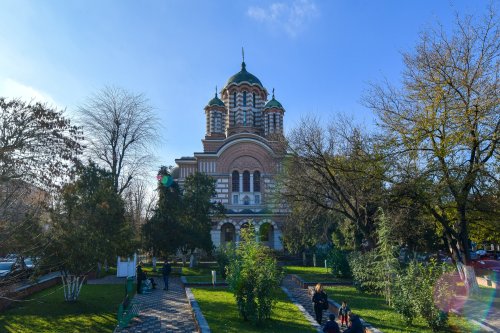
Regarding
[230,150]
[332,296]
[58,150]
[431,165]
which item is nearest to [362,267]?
[332,296]

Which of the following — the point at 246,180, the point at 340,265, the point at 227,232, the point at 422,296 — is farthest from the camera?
the point at 246,180

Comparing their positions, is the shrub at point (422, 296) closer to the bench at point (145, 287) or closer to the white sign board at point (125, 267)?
the bench at point (145, 287)

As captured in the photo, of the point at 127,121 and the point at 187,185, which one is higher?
the point at 127,121

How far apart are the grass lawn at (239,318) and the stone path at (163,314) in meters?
0.58

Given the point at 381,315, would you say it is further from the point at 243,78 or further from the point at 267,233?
the point at 243,78

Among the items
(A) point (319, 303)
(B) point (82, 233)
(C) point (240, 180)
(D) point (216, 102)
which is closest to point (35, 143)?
(B) point (82, 233)

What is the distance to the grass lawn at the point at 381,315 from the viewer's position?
32.0 ft

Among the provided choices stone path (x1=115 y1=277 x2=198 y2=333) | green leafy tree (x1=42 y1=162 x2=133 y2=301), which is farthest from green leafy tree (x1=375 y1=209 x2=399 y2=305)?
green leafy tree (x1=42 y1=162 x2=133 y2=301)

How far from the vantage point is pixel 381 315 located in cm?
1148

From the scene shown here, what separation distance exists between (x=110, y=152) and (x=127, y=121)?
2260mm

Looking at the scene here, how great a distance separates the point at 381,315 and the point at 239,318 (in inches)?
155

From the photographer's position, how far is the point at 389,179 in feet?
51.6

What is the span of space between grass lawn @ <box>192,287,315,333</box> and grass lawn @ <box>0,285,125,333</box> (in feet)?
8.99

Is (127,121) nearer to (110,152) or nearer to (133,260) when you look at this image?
(110,152)
